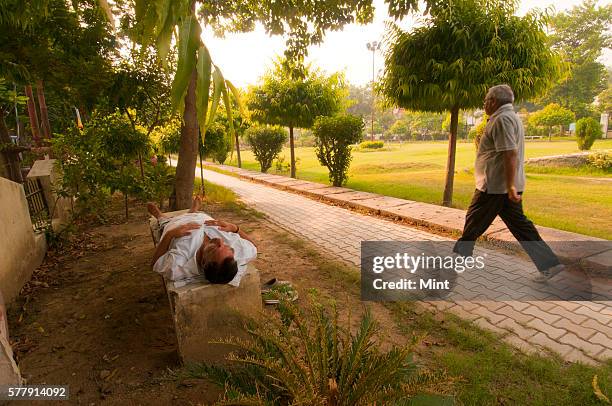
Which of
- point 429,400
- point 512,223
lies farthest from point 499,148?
point 429,400

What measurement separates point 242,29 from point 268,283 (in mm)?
6224

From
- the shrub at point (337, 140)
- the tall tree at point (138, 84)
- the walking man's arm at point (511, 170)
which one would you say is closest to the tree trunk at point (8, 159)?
the tall tree at point (138, 84)

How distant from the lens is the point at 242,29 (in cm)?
752

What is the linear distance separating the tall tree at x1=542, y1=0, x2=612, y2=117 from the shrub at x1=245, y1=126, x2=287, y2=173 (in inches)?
1635

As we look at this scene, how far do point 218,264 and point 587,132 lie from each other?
2089 centimetres

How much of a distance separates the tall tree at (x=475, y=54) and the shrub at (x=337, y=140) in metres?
3.05

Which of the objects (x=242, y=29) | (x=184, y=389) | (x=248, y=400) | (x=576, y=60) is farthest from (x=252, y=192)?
(x=576, y=60)

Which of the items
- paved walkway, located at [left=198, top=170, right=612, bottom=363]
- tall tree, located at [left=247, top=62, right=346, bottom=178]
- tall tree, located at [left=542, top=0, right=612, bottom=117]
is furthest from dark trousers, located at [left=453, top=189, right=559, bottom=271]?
tall tree, located at [left=542, top=0, right=612, bottom=117]

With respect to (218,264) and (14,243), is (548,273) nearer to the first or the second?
(218,264)

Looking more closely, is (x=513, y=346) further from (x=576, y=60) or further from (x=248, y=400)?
(x=576, y=60)

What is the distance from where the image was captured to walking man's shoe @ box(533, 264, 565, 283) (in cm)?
334

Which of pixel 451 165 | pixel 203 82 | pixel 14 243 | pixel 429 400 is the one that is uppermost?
pixel 203 82

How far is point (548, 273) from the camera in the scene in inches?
134

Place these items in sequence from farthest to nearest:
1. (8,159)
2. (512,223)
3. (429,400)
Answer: (8,159) → (512,223) → (429,400)
